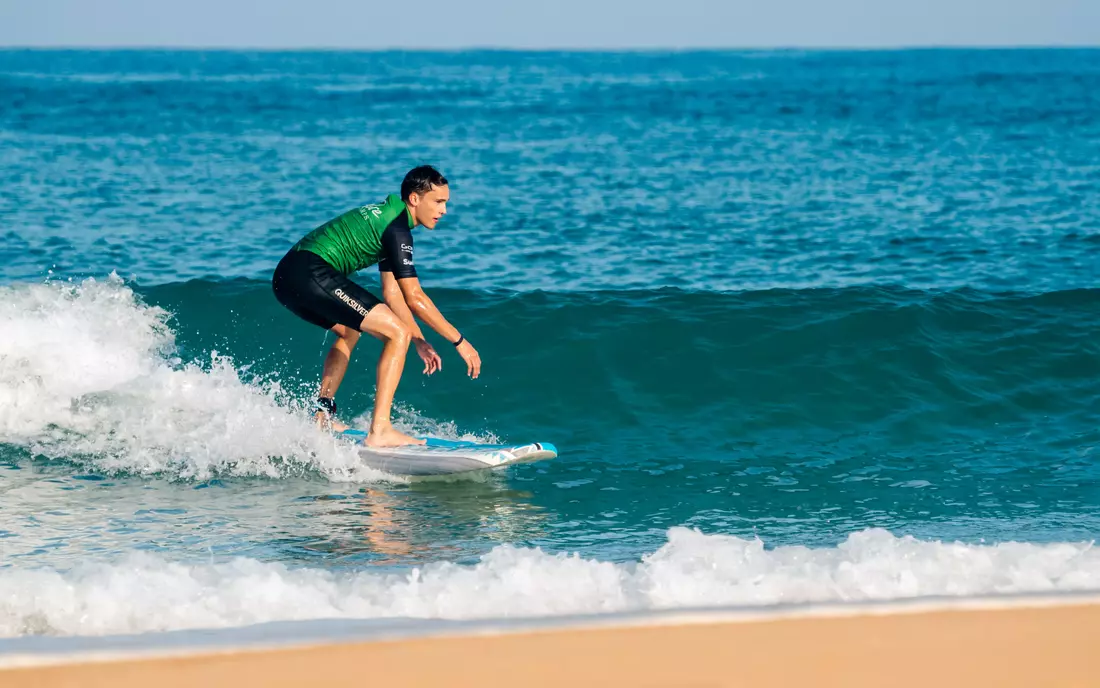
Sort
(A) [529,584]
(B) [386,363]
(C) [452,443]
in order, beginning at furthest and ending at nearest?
(C) [452,443]
(B) [386,363]
(A) [529,584]

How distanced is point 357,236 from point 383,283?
329mm

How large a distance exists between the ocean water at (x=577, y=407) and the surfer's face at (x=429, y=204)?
5.22 ft

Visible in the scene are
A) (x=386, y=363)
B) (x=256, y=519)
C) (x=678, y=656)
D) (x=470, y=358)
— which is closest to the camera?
(x=678, y=656)

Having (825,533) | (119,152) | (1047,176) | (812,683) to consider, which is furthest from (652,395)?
(119,152)

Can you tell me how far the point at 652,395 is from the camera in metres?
9.72

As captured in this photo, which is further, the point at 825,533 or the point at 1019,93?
the point at 1019,93

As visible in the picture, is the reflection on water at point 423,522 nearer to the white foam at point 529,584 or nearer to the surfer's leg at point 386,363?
the surfer's leg at point 386,363

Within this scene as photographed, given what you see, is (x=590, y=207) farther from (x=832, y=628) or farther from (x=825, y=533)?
(x=832, y=628)

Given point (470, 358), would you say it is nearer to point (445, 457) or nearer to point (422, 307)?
point (422, 307)

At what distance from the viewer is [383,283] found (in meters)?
7.35

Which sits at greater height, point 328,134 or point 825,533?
point 328,134

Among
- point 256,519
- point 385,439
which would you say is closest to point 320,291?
point 385,439

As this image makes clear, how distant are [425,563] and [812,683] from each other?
8.25 ft

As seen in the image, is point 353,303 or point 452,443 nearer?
point 353,303
